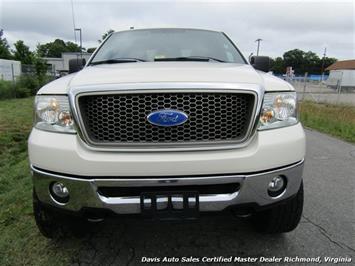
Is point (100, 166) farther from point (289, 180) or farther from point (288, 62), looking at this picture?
point (288, 62)

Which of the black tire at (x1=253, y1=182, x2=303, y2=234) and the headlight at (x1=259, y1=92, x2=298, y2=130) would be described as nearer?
the headlight at (x1=259, y1=92, x2=298, y2=130)

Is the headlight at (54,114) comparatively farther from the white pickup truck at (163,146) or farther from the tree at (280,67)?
the tree at (280,67)

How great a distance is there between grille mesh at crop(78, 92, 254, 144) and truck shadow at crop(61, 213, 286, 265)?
0.68 m

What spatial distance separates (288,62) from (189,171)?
106 metres

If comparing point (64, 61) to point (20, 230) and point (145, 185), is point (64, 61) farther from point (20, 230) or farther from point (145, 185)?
point (145, 185)

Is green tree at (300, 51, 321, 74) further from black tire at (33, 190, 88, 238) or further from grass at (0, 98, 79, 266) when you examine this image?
black tire at (33, 190, 88, 238)

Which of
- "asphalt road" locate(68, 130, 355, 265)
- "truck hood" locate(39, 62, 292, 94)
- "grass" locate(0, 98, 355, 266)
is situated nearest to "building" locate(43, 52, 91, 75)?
"grass" locate(0, 98, 355, 266)

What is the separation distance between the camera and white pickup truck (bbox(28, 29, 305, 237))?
6.90ft

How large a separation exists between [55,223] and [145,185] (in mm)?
1014

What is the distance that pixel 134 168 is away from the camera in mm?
2074

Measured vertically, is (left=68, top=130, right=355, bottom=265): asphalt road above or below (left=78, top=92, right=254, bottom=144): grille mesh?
below

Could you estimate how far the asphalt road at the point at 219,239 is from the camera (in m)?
2.67

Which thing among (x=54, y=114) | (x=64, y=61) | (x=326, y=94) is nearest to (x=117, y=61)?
(x=54, y=114)

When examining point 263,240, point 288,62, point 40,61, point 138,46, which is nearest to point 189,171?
point 263,240
